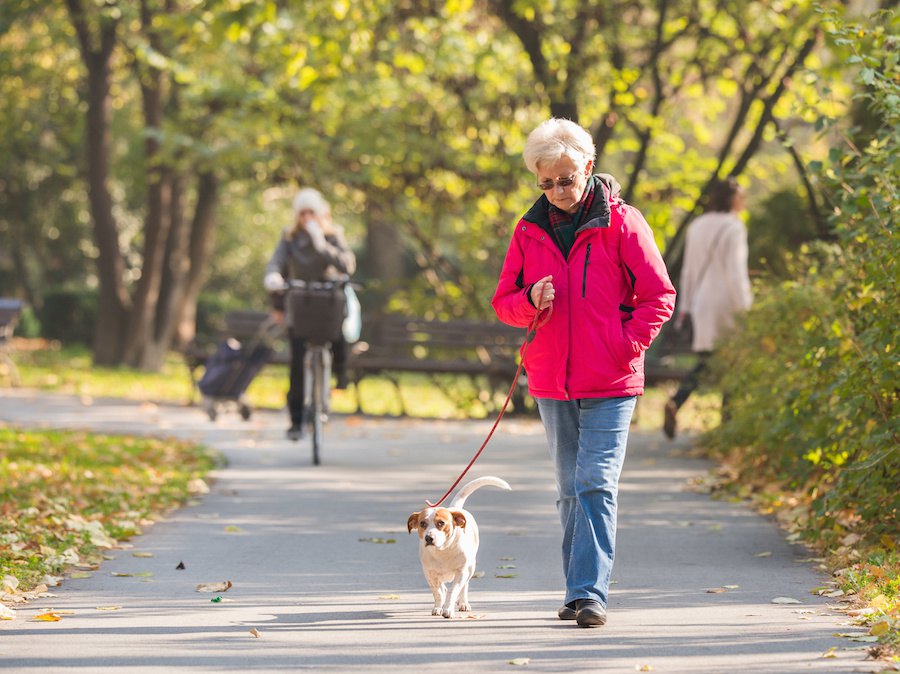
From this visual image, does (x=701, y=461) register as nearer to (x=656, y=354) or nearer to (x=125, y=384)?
(x=656, y=354)

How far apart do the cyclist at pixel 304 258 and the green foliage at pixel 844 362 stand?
10.2 feet

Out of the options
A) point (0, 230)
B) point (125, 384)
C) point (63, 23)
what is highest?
point (63, 23)

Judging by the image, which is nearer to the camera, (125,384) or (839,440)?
(839,440)

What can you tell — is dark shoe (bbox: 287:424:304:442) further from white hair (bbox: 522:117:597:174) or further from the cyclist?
white hair (bbox: 522:117:597:174)

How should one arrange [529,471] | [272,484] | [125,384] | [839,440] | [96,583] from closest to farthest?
[96,583], [839,440], [272,484], [529,471], [125,384]

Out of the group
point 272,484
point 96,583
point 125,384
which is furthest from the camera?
point 125,384

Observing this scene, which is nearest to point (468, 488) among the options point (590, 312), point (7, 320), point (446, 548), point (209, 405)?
point (446, 548)

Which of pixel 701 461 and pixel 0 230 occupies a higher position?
pixel 0 230

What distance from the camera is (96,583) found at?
674 cm

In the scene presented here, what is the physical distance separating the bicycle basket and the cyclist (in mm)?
136

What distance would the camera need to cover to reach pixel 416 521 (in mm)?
5824

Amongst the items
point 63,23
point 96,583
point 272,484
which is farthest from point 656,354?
point 63,23

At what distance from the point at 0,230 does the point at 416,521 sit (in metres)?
32.1

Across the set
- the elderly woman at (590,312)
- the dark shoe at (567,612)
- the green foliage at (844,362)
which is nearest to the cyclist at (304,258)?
the green foliage at (844,362)
